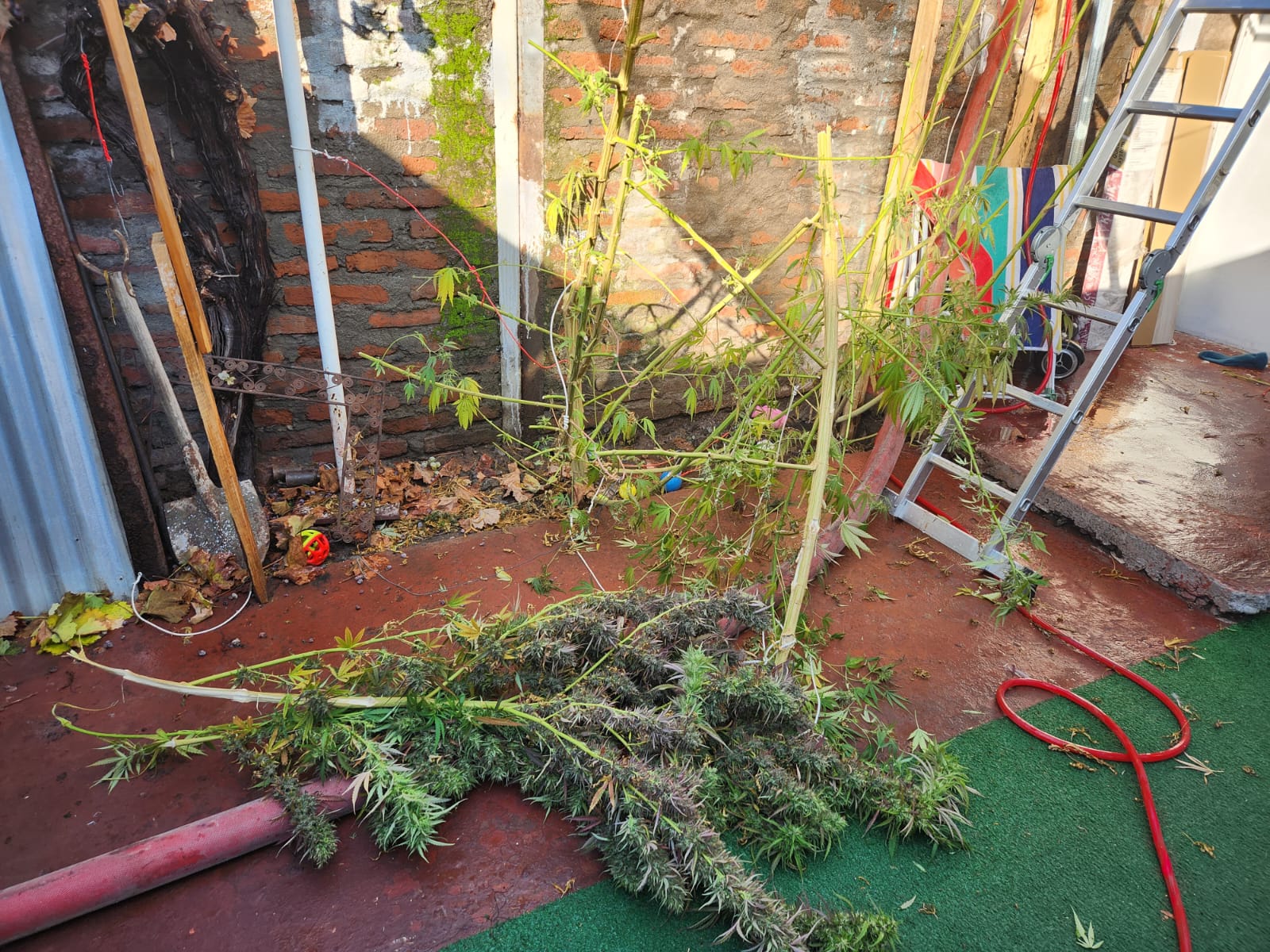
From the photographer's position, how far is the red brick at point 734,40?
11.3 feet

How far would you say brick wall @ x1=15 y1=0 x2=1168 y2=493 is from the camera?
271 centimetres

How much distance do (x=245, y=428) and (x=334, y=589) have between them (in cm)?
77

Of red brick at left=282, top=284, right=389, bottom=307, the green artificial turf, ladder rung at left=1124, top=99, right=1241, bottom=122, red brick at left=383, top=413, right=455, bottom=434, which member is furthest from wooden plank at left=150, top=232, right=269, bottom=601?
ladder rung at left=1124, top=99, right=1241, bottom=122

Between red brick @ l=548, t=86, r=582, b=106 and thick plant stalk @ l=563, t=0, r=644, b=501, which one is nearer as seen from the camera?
thick plant stalk @ l=563, t=0, r=644, b=501

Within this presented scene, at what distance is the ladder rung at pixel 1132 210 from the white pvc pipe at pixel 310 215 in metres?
2.95

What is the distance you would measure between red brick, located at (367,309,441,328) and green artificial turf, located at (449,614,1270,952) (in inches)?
93.5

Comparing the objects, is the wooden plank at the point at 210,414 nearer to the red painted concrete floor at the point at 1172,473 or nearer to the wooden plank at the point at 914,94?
the wooden plank at the point at 914,94

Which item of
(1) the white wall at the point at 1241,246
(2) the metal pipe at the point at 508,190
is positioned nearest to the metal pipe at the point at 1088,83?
(1) the white wall at the point at 1241,246

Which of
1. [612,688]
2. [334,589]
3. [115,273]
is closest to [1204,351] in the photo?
[612,688]

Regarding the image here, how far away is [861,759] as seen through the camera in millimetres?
2215

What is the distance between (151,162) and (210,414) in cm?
Answer: 78

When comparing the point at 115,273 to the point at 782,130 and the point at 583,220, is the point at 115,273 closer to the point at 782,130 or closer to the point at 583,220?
the point at 583,220

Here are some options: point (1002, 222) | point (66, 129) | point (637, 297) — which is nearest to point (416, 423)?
point (637, 297)

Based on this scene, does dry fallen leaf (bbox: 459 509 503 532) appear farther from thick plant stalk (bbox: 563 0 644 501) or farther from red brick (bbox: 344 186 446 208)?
red brick (bbox: 344 186 446 208)
